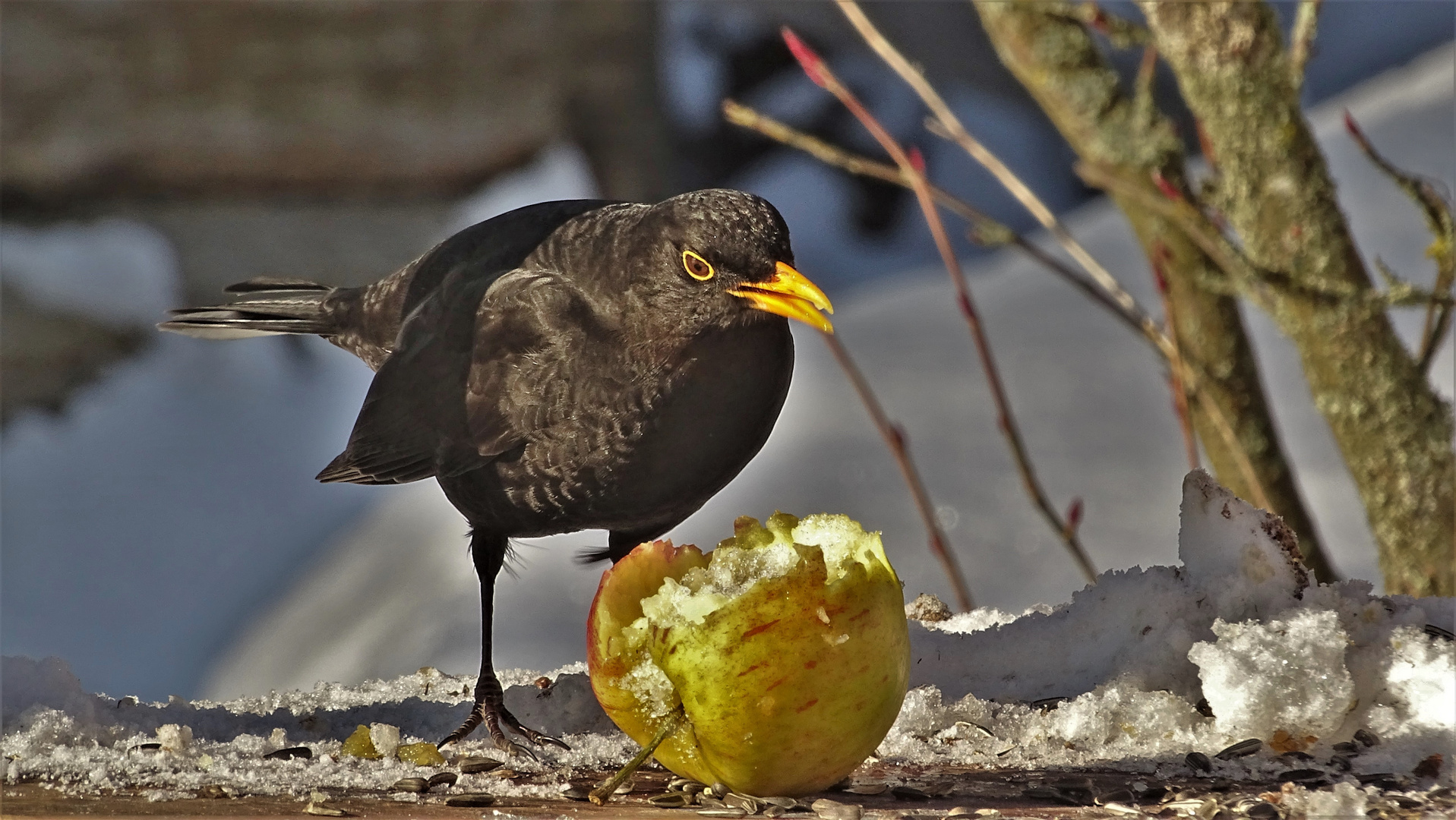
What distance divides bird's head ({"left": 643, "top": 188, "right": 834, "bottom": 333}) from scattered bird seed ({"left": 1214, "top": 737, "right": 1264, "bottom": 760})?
556 millimetres

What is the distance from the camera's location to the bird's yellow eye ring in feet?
4.04

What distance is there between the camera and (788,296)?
1180mm

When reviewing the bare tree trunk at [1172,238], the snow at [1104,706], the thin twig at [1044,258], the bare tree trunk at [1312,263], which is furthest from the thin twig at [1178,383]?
the snow at [1104,706]

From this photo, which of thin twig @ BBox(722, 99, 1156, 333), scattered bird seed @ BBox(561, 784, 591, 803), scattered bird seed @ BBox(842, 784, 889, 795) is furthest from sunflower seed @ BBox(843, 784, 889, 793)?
thin twig @ BBox(722, 99, 1156, 333)

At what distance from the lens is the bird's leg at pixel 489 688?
4.21 ft

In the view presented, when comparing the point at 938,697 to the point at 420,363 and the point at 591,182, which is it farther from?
the point at 591,182

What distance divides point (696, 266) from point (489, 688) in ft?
1.74

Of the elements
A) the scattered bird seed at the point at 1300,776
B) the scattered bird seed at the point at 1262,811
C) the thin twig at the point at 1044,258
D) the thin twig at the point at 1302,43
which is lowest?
the scattered bird seed at the point at 1262,811

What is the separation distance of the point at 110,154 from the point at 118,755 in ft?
14.9

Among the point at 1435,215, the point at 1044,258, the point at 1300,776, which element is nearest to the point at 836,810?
the point at 1300,776

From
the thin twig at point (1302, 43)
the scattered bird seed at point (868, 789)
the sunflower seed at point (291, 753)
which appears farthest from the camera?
the thin twig at point (1302, 43)

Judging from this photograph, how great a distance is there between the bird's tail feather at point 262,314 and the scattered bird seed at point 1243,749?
1202mm

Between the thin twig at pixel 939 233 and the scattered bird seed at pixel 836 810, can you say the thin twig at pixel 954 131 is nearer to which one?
the thin twig at pixel 939 233

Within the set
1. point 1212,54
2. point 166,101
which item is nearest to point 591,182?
point 166,101
